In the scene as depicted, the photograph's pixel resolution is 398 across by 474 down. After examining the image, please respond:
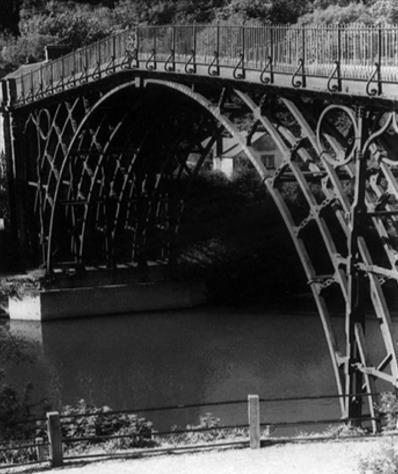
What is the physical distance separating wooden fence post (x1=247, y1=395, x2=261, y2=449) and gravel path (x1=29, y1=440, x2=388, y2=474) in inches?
5.4

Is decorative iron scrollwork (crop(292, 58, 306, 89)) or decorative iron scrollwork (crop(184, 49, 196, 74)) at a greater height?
decorative iron scrollwork (crop(184, 49, 196, 74))

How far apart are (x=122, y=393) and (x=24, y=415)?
11127 millimetres

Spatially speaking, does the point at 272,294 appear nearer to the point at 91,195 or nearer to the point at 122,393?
the point at 91,195

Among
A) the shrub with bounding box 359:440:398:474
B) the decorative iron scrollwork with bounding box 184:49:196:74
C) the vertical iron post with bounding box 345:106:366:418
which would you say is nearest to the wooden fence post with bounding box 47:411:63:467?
the shrub with bounding box 359:440:398:474

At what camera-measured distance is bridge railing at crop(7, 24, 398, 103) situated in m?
20.1

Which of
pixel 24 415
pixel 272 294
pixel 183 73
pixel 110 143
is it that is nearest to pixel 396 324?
pixel 272 294

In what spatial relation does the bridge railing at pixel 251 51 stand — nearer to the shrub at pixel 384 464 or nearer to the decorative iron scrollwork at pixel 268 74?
the decorative iron scrollwork at pixel 268 74

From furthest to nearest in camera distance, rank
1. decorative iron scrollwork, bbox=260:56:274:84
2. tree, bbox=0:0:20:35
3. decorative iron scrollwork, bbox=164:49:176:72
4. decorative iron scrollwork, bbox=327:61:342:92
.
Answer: tree, bbox=0:0:20:35
decorative iron scrollwork, bbox=164:49:176:72
decorative iron scrollwork, bbox=260:56:274:84
decorative iron scrollwork, bbox=327:61:342:92

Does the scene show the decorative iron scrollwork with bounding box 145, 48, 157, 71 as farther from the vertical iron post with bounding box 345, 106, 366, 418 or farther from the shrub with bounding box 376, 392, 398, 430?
the shrub with bounding box 376, 392, 398, 430

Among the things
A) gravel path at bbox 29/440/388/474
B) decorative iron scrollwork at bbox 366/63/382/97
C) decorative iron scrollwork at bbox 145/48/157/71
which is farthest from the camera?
decorative iron scrollwork at bbox 145/48/157/71

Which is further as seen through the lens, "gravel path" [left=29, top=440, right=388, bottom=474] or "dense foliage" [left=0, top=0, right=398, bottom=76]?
"dense foliage" [left=0, top=0, right=398, bottom=76]

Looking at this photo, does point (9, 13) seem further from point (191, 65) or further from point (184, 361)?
point (191, 65)

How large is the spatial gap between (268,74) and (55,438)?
11.4 meters

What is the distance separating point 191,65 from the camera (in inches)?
1129
